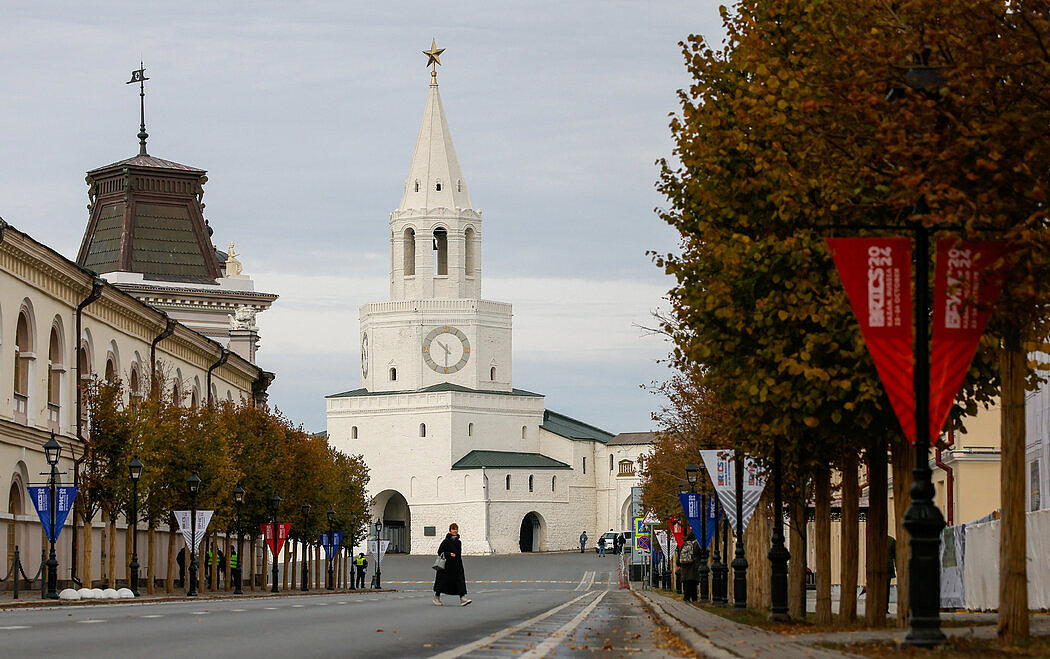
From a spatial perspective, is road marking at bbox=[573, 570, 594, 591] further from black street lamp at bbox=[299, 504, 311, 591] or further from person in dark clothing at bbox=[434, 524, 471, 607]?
person in dark clothing at bbox=[434, 524, 471, 607]

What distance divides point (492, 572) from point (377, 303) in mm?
47103

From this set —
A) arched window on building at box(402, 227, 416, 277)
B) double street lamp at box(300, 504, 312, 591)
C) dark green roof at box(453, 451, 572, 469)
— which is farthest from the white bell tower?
double street lamp at box(300, 504, 312, 591)

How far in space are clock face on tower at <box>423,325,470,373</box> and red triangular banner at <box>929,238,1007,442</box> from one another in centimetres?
14547

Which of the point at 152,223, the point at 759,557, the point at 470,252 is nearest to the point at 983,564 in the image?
the point at 759,557

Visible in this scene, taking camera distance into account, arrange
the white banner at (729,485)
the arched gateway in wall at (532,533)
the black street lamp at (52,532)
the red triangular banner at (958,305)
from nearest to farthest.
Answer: the red triangular banner at (958,305)
the white banner at (729,485)
the black street lamp at (52,532)
the arched gateway in wall at (532,533)

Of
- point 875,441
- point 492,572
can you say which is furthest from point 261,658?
point 492,572

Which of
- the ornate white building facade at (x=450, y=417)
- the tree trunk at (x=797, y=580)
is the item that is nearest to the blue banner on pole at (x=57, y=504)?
the tree trunk at (x=797, y=580)

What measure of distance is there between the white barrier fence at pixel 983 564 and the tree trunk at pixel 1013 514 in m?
12.2

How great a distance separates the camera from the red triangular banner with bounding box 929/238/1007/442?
53.3ft

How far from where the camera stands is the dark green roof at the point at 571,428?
16688 cm

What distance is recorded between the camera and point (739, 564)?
102 feet

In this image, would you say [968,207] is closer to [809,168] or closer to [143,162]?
[809,168]

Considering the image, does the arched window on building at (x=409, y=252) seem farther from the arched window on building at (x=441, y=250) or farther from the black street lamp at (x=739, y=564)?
the black street lamp at (x=739, y=564)

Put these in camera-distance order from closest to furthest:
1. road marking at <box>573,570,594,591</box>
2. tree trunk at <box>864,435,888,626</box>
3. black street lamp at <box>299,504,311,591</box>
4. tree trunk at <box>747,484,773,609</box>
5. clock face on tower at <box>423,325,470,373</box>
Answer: tree trunk at <box>864,435,888,626</box> < tree trunk at <box>747,484,773,609</box> < black street lamp at <box>299,504,311,591</box> < road marking at <box>573,570,594,591</box> < clock face on tower at <box>423,325,470,373</box>
